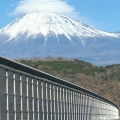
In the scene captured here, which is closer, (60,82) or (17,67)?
(17,67)

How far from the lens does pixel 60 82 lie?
4831 cm

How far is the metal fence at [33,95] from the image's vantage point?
28172 mm

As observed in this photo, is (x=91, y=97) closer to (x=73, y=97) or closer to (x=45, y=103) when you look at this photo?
(x=73, y=97)

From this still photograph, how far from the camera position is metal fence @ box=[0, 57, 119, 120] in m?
28.2

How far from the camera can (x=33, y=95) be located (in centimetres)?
3488

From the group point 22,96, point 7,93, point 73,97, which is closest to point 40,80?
point 22,96

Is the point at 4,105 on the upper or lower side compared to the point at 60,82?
lower

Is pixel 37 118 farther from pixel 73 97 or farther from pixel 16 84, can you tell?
pixel 73 97

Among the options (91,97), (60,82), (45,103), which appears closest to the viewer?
(45,103)

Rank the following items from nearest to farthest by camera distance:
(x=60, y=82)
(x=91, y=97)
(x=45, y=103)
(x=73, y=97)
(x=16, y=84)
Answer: (x=16, y=84) → (x=45, y=103) → (x=60, y=82) → (x=73, y=97) → (x=91, y=97)

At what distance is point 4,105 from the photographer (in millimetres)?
27484

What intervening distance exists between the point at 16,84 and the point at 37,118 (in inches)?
Result: 260

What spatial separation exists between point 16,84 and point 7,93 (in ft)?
7.10

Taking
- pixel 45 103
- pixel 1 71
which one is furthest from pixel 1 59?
pixel 45 103
